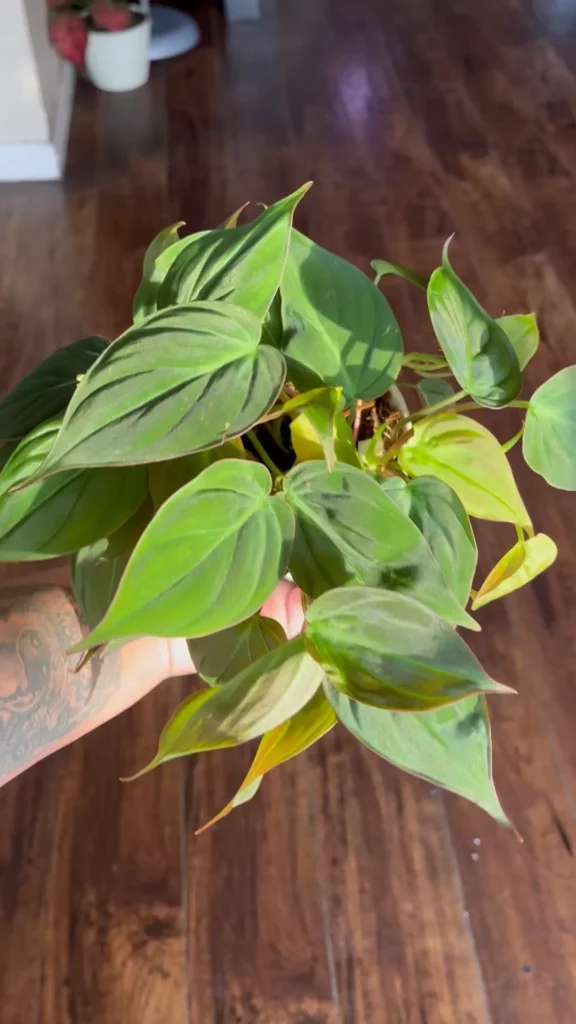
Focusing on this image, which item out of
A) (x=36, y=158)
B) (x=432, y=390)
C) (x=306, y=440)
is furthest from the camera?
(x=36, y=158)

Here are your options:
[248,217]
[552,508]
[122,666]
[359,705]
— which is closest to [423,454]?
[359,705]

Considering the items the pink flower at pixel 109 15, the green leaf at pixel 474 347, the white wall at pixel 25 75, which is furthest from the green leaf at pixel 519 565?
the pink flower at pixel 109 15

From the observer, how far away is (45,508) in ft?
1.47

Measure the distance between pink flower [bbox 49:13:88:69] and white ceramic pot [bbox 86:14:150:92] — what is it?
3 centimetres

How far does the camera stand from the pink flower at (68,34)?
2064mm

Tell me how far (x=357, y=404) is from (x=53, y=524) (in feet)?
0.64

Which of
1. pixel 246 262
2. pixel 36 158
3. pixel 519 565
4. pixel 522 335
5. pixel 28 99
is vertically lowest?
pixel 36 158

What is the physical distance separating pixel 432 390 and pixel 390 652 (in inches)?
12.7

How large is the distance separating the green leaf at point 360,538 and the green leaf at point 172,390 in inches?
2.5

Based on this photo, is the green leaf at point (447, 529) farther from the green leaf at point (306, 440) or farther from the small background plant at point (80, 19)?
the small background plant at point (80, 19)

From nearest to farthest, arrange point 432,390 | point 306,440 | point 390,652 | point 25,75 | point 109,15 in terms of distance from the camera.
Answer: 1. point 390,652
2. point 306,440
3. point 432,390
4. point 25,75
5. point 109,15

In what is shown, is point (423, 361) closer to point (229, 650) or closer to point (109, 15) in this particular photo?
point (229, 650)

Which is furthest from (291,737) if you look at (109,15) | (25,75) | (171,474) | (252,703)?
(109,15)

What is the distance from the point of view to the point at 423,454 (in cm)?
52
